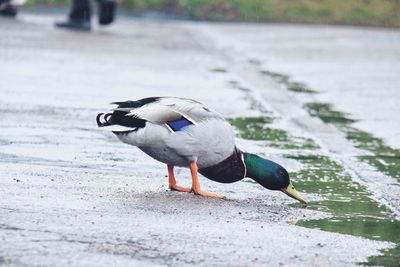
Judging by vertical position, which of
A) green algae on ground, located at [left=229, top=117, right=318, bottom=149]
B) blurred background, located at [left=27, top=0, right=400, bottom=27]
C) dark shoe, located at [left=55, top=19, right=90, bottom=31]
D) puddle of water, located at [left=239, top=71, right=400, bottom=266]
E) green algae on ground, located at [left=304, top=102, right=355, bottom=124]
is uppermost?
puddle of water, located at [left=239, top=71, right=400, bottom=266]

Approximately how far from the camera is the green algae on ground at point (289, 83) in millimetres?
15914

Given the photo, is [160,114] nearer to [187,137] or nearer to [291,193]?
[187,137]

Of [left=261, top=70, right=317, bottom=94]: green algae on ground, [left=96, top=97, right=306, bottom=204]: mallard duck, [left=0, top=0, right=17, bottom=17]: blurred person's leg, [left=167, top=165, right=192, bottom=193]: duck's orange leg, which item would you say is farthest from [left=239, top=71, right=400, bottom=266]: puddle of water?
[left=0, top=0, right=17, bottom=17]: blurred person's leg

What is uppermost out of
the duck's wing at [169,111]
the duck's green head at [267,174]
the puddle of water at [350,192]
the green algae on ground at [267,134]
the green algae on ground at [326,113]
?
the duck's wing at [169,111]

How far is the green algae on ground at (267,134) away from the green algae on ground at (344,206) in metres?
0.72

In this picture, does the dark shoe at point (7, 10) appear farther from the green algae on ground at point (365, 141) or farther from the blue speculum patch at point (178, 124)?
the blue speculum patch at point (178, 124)

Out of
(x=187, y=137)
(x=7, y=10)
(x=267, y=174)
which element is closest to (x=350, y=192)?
(x=267, y=174)

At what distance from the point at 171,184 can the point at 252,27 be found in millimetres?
17890

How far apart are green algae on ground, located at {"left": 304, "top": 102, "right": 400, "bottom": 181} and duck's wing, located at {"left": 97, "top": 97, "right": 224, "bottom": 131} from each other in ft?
7.49

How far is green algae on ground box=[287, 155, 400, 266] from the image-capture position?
24.0 feet

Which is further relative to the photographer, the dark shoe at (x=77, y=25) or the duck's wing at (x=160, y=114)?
the dark shoe at (x=77, y=25)

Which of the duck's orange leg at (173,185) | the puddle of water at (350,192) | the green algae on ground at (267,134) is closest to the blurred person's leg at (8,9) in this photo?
the green algae on ground at (267,134)

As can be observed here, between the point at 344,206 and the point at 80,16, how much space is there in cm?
1520

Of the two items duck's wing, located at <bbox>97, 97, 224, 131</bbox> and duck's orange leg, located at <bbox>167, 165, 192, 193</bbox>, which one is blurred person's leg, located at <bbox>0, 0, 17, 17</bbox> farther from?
duck's wing, located at <bbox>97, 97, 224, 131</bbox>
